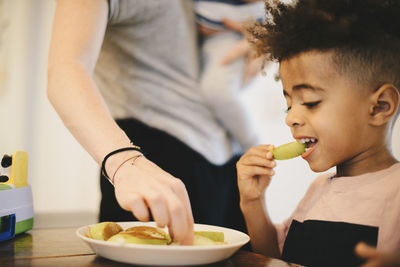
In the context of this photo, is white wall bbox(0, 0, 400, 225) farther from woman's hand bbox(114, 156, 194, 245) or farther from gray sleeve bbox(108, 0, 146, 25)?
woman's hand bbox(114, 156, 194, 245)

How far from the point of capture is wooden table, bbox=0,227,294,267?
67cm

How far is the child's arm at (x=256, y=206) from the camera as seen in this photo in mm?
1062

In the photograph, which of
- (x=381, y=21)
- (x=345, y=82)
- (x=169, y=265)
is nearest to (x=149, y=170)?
(x=169, y=265)

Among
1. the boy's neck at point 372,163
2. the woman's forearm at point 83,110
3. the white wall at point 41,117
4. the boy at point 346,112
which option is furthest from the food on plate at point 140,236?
the white wall at point 41,117

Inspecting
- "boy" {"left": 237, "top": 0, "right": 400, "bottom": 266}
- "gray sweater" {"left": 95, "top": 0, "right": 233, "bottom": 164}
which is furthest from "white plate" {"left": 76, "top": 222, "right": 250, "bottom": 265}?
"gray sweater" {"left": 95, "top": 0, "right": 233, "bottom": 164}

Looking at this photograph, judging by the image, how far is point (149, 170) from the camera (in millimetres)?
709

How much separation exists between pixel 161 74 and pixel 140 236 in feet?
2.07

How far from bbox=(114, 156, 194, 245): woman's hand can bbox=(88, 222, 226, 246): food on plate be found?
0.03 m

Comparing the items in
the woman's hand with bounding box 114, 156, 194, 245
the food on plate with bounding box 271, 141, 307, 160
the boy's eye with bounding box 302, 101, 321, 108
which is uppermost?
the boy's eye with bounding box 302, 101, 321, 108

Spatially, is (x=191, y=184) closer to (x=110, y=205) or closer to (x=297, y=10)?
(x=110, y=205)

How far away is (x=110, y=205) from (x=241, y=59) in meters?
0.63

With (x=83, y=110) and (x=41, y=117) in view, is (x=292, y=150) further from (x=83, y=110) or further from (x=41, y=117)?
(x=41, y=117)

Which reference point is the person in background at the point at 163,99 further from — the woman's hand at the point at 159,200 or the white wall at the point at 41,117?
the white wall at the point at 41,117

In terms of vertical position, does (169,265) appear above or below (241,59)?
below
